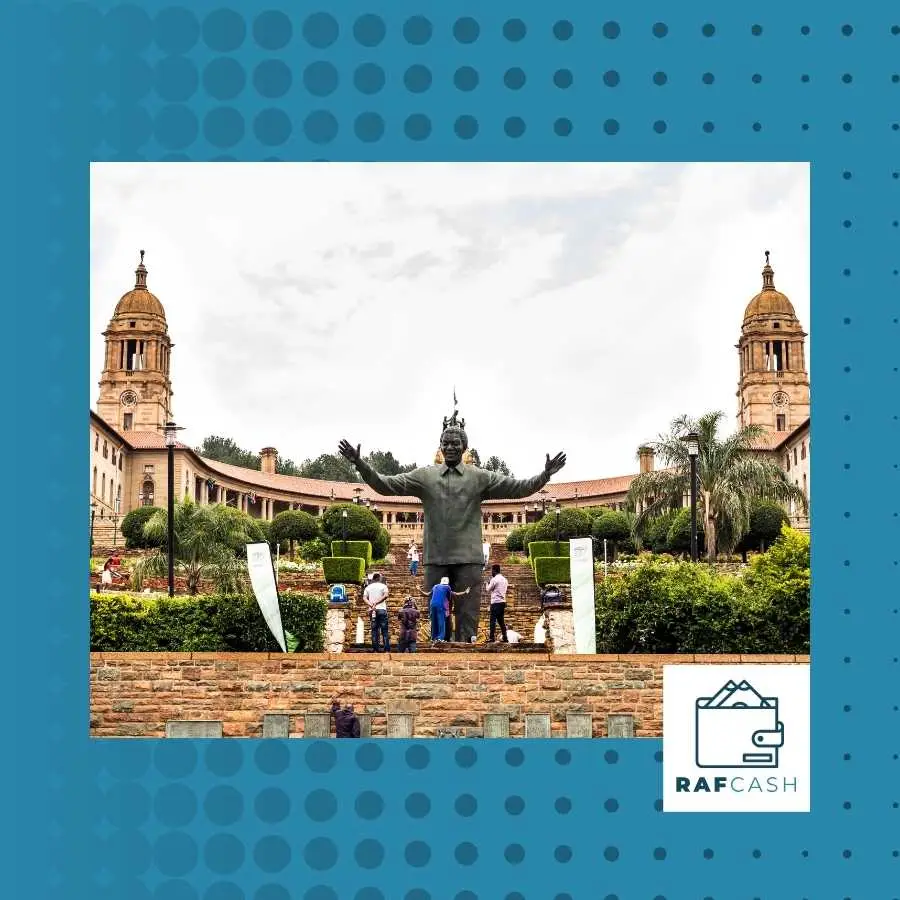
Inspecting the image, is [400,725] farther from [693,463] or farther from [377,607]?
[693,463]

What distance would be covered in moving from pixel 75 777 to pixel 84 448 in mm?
2331

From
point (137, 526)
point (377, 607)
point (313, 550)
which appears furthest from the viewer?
point (313, 550)

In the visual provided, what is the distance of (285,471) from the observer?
1797 centimetres

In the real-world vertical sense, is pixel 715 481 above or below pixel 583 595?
above

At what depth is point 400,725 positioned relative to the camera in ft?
32.7

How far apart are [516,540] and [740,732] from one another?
54.2ft

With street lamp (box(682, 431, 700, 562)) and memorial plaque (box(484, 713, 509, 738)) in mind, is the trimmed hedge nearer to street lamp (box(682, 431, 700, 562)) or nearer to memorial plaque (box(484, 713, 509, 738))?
memorial plaque (box(484, 713, 509, 738))

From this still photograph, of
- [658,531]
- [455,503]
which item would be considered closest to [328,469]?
[658,531]

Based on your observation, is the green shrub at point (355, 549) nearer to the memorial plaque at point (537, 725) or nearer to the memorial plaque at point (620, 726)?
the memorial plaque at point (537, 725)

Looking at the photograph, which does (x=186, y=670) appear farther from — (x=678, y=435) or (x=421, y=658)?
(x=678, y=435)

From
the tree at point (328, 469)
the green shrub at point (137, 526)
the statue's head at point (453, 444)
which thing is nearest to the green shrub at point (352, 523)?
the tree at point (328, 469)

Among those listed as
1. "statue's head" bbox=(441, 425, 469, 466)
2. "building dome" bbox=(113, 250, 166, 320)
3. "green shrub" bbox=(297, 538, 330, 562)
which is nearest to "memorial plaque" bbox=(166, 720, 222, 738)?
"statue's head" bbox=(441, 425, 469, 466)

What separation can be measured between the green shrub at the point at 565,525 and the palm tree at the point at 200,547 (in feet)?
18.9

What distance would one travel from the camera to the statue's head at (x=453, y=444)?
1066 cm
